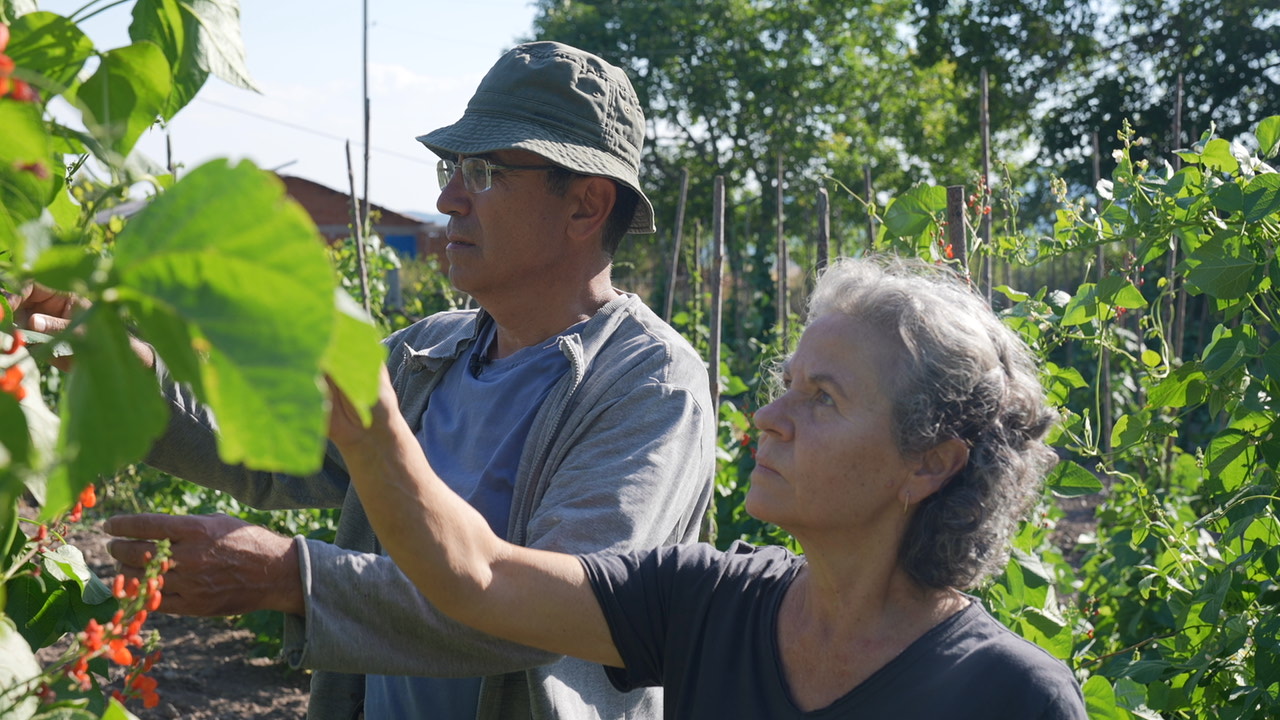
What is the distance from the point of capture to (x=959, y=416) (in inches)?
60.8

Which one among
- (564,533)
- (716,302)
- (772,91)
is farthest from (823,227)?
(772,91)

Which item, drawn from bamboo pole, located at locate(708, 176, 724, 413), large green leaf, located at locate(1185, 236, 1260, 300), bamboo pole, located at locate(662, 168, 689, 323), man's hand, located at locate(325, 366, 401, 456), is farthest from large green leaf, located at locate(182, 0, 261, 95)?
bamboo pole, located at locate(662, 168, 689, 323)

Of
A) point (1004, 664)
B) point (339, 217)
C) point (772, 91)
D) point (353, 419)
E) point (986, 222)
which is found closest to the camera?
point (353, 419)

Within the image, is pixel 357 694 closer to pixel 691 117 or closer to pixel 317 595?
pixel 317 595

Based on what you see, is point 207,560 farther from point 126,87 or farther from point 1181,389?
point 1181,389

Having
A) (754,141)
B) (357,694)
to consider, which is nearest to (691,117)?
(754,141)

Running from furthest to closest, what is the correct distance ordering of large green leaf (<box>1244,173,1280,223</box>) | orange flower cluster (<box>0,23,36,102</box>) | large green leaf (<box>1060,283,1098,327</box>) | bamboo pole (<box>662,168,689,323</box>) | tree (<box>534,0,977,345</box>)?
tree (<box>534,0,977,345</box>)
bamboo pole (<box>662,168,689,323</box>)
large green leaf (<box>1060,283,1098,327</box>)
large green leaf (<box>1244,173,1280,223</box>)
orange flower cluster (<box>0,23,36,102</box>)

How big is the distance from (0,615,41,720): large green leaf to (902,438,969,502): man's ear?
1070 millimetres

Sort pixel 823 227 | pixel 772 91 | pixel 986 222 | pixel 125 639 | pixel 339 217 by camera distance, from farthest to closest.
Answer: pixel 339 217, pixel 772 91, pixel 823 227, pixel 986 222, pixel 125 639

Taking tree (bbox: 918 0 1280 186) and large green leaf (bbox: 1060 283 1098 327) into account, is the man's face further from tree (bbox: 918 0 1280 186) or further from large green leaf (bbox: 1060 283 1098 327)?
tree (bbox: 918 0 1280 186)

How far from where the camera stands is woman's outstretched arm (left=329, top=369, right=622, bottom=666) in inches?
42.3

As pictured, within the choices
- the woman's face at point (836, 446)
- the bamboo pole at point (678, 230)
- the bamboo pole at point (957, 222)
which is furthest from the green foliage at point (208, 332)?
the bamboo pole at point (678, 230)

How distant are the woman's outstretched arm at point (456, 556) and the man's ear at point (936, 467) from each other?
0.46 meters

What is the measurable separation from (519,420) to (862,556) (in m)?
0.59
